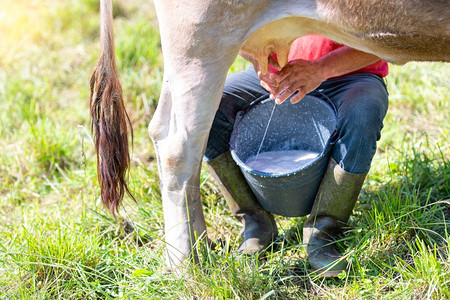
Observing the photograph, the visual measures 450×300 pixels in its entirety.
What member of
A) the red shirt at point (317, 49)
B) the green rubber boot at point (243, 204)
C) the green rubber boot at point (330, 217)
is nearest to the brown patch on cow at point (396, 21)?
the red shirt at point (317, 49)

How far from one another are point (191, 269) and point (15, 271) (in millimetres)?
752

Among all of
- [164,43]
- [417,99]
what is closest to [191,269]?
[164,43]

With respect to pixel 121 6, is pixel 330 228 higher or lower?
lower

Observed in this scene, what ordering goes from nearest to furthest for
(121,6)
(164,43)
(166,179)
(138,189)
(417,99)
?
(164,43) < (166,179) < (138,189) < (417,99) < (121,6)

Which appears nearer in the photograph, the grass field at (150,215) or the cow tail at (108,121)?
the grass field at (150,215)

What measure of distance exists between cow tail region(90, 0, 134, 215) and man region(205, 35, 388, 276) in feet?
1.38

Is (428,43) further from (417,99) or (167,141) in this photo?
(417,99)

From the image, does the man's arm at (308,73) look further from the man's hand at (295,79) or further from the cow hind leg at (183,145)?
the cow hind leg at (183,145)

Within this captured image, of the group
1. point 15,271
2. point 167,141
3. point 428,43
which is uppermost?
point 428,43

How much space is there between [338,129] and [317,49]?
0.42 meters

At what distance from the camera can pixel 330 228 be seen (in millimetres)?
2510

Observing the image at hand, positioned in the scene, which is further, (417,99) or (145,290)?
(417,99)

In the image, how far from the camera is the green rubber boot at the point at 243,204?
2.61 meters

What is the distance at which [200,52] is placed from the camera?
213cm
